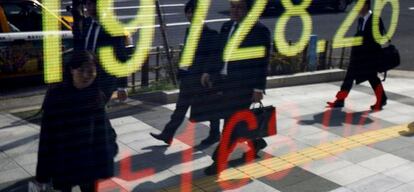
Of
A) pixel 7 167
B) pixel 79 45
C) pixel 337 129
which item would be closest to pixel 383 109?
pixel 337 129

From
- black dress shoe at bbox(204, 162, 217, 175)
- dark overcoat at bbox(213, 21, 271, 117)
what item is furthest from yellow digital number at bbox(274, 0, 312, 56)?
black dress shoe at bbox(204, 162, 217, 175)

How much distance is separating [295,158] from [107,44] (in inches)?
76.5

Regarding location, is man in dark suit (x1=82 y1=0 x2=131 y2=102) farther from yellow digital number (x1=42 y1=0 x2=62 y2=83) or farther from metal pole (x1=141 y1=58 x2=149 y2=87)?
metal pole (x1=141 y1=58 x2=149 y2=87)

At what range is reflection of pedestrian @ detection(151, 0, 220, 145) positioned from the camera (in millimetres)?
4855

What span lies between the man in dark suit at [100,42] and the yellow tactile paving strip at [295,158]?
3.70 feet

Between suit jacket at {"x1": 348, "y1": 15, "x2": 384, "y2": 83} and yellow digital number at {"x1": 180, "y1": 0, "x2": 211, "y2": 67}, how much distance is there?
7.00 ft

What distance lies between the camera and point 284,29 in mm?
6750

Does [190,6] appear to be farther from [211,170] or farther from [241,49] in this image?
[211,170]

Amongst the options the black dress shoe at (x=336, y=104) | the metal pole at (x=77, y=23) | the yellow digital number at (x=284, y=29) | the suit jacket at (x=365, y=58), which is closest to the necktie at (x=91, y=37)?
the metal pole at (x=77, y=23)

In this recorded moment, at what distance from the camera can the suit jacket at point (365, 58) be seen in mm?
6316

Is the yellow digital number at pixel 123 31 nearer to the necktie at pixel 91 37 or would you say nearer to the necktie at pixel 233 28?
the necktie at pixel 91 37

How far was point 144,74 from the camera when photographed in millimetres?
6625

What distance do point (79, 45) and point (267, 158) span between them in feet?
6.37

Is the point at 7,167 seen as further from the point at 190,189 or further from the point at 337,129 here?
the point at 337,129
